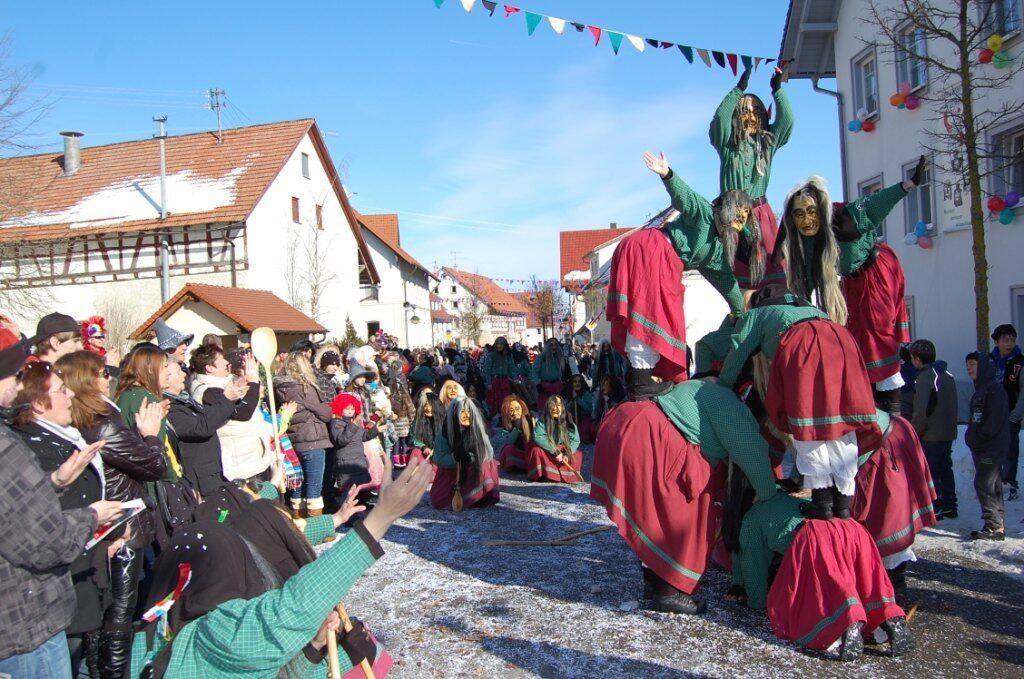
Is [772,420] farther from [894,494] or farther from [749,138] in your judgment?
[749,138]

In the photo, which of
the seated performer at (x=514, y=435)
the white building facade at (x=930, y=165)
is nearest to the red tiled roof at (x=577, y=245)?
the white building facade at (x=930, y=165)

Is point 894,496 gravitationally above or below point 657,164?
below

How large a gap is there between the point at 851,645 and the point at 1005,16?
35.7 feet

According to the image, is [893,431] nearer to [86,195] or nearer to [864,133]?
[864,133]

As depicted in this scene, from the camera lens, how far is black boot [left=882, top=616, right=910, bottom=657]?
379 cm

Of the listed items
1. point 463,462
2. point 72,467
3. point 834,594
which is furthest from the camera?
point 463,462

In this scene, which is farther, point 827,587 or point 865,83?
point 865,83

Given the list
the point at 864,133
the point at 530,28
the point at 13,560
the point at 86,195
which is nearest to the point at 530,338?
the point at 86,195

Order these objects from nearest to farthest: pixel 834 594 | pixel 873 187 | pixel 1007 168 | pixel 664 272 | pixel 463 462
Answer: pixel 834 594 < pixel 664 272 < pixel 463 462 < pixel 1007 168 < pixel 873 187

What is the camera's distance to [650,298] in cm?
455

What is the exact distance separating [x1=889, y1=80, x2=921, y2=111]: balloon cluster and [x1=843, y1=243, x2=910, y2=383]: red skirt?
979 cm

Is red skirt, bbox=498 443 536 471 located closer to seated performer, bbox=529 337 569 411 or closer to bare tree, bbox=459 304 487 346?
seated performer, bbox=529 337 569 411

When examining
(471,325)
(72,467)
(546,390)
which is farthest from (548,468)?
(471,325)

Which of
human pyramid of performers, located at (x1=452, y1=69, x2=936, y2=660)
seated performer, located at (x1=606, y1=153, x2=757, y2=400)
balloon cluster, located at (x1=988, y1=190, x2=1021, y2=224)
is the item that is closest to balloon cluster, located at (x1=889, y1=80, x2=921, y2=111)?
balloon cluster, located at (x1=988, y1=190, x2=1021, y2=224)
